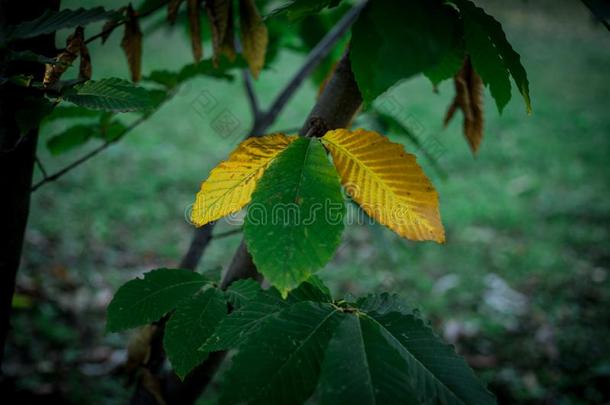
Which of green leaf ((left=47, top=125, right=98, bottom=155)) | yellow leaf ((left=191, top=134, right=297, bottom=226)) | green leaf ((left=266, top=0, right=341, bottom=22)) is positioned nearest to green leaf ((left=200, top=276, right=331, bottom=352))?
yellow leaf ((left=191, top=134, right=297, bottom=226))

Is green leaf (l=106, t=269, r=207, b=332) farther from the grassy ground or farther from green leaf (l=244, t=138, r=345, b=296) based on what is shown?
the grassy ground

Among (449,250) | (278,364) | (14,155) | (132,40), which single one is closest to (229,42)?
Result: (132,40)

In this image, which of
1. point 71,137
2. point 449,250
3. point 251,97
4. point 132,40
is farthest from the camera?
point 449,250

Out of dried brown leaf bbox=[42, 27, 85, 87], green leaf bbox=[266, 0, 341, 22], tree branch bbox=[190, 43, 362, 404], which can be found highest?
dried brown leaf bbox=[42, 27, 85, 87]

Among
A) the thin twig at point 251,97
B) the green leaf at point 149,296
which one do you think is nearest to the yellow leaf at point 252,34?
the thin twig at point 251,97

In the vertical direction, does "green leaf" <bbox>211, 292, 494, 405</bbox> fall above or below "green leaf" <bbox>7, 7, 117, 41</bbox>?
below

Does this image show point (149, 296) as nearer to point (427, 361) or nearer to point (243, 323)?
point (243, 323)

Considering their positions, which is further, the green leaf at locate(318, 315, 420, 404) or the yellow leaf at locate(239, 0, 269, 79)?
the yellow leaf at locate(239, 0, 269, 79)

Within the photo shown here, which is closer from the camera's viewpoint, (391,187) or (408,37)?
(408,37)
